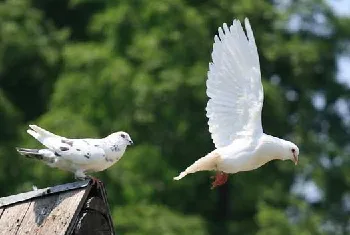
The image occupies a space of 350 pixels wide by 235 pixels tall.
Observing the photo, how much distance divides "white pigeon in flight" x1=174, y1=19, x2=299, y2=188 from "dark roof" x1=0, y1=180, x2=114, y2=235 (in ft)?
9.24

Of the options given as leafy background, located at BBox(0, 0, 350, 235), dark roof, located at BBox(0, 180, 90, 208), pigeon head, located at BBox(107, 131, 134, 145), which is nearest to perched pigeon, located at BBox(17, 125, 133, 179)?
pigeon head, located at BBox(107, 131, 134, 145)

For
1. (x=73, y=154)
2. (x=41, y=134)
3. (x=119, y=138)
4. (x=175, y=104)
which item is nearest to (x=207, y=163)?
(x=119, y=138)

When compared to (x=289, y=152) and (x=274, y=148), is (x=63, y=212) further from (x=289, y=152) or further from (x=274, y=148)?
(x=289, y=152)

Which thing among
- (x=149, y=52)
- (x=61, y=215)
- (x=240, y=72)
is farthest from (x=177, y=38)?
(x=61, y=215)

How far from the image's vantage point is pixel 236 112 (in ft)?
44.4

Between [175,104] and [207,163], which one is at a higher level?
[175,104]

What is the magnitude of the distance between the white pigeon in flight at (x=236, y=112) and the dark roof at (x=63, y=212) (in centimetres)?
282

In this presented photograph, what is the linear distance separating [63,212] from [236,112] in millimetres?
3646

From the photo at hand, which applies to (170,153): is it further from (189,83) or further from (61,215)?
(61,215)

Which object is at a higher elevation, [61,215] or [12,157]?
[12,157]

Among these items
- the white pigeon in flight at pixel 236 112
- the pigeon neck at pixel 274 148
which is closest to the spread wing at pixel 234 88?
the white pigeon in flight at pixel 236 112

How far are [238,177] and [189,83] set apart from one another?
86.5 inches

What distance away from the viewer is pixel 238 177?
2861 cm

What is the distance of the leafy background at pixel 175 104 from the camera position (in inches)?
1070
